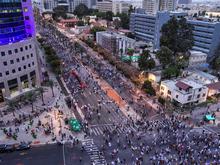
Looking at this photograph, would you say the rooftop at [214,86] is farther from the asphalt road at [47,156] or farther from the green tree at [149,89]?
the asphalt road at [47,156]

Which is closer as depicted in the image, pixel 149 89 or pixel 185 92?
pixel 185 92

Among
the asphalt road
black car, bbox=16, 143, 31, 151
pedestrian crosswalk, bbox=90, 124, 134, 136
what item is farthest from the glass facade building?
pedestrian crosswalk, bbox=90, 124, 134, 136

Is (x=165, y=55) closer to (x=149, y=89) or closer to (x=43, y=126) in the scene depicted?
(x=149, y=89)

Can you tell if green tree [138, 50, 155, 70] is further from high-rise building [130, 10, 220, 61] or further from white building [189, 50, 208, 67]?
high-rise building [130, 10, 220, 61]

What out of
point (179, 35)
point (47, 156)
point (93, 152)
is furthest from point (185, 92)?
point (47, 156)

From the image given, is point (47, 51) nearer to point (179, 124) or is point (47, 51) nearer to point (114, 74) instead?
point (114, 74)

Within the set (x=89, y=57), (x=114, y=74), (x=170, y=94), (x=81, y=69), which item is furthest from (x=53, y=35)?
(x=170, y=94)

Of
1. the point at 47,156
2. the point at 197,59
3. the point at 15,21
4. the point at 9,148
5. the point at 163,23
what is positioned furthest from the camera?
the point at 163,23
